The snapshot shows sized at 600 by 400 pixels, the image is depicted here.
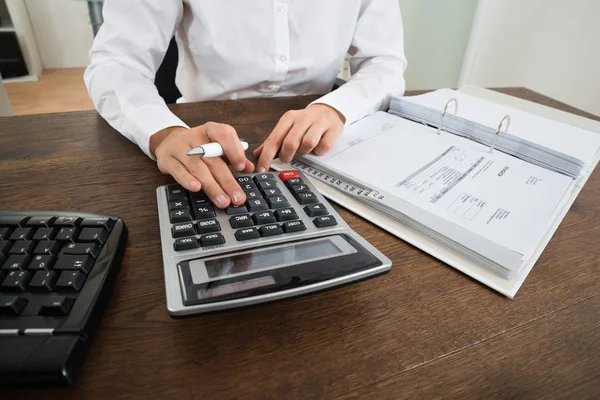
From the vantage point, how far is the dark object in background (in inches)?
104

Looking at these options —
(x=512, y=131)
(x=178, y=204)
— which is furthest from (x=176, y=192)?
(x=512, y=131)

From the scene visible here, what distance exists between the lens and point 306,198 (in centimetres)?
38

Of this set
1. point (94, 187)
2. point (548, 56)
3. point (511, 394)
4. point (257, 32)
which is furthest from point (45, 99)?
point (511, 394)

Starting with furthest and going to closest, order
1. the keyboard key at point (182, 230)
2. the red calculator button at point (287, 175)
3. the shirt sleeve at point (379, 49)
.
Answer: the shirt sleeve at point (379, 49), the red calculator button at point (287, 175), the keyboard key at point (182, 230)

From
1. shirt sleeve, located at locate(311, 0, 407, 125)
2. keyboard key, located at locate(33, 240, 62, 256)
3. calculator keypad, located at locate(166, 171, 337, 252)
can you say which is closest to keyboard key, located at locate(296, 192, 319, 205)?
calculator keypad, located at locate(166, 171, 337, 252)

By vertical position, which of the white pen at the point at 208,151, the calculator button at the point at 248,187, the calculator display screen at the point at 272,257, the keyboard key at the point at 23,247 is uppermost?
the white pen at the point at 208,151

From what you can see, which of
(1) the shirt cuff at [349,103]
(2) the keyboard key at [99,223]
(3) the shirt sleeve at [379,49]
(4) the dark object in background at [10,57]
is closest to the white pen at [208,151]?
(2) the keyboard key at [99,223]

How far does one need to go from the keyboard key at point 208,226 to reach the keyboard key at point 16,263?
124 mm

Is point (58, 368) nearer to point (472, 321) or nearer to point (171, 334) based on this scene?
point (171, 334)

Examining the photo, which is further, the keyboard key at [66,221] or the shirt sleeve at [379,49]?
the shirt sleeve at [379,49]

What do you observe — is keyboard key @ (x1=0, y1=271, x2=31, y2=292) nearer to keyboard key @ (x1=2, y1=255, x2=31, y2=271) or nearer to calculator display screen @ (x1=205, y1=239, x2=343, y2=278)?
keyboard key @ (x1=2, y1=255, x2=31, y2=271)

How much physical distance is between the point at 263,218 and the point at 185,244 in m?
0.07

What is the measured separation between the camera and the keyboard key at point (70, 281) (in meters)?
0.26

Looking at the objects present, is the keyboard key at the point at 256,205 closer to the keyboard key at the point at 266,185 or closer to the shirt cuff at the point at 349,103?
the keyboard key at the point at 266,185
